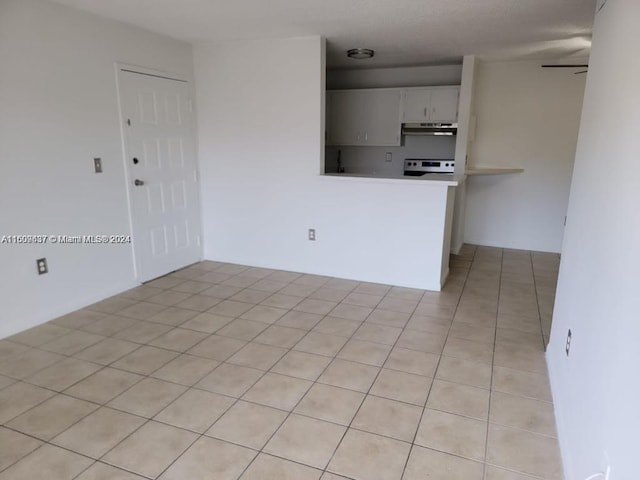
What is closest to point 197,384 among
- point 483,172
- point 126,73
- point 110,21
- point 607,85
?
point 607,85

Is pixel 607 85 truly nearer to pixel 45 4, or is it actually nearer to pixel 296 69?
pixel 296 69

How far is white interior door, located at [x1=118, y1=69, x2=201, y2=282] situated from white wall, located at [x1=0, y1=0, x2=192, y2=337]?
0.45 feet

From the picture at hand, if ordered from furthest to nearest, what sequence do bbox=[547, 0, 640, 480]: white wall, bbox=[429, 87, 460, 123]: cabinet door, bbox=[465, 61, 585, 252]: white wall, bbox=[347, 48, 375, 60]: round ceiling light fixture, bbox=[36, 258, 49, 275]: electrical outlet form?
bbox=[429, 87, 460, 123]: cabinet door, bbox=[465, 61, 585, 252]: white wall, bbox=[347, 48, 375, 60]: round ceiling light fixture, bbox=[36, 258, 49, 275]: electrical outlet, bbox=[547, 0, 640, 480]: white wall

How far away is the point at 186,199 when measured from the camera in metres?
4.57

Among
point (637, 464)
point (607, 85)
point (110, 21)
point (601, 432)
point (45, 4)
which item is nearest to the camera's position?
point (637, 464)

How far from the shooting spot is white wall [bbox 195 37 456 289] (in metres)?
4.04

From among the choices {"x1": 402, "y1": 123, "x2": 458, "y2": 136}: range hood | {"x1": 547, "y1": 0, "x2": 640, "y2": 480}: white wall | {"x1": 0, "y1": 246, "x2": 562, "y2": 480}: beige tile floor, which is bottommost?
{"x1": 0, "y1": 246, "x2": 562, "y2": 480}: beige tile floor

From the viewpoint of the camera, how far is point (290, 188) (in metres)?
4.39

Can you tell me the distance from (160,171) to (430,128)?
3.43 metres

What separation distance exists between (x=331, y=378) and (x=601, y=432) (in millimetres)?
1438

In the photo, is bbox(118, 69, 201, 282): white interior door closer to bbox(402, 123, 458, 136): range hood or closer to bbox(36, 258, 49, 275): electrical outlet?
bbox(36, 258, 49, 275): electrical outlet

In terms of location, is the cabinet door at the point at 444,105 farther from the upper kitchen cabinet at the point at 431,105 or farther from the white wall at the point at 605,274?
the white wall at the point at 605,274

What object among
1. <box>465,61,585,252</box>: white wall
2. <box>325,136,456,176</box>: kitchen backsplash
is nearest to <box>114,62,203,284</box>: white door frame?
<box>325,136,456,176</box>: kitchen backsplash

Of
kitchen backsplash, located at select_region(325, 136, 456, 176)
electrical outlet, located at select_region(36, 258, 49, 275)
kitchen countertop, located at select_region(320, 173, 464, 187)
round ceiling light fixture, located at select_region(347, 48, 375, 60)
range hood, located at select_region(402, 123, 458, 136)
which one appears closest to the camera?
electrical outlet, located at select_region(36, 258, 49, 275)
